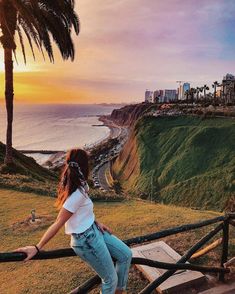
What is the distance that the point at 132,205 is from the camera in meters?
10.4

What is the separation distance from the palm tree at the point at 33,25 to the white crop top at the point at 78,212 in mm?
13692

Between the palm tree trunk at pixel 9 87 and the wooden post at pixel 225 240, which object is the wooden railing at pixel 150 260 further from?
the palm tree trunk at pixel 9 87

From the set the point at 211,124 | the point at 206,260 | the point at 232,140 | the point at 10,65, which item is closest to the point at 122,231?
the point at 206,260

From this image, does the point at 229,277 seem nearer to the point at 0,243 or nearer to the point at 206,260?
the point at 206,260

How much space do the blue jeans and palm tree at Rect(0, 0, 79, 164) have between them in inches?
546

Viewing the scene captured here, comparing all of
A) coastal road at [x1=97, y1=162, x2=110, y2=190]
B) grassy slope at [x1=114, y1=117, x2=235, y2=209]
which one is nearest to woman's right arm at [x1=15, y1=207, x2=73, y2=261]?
grassy slope at [x1=114, y1=117, x2=235, y2=209]

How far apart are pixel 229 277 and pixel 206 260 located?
0.93 m

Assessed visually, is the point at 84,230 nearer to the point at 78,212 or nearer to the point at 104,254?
the point at 78,212

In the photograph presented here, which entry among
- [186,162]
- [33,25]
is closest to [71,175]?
[33,25]

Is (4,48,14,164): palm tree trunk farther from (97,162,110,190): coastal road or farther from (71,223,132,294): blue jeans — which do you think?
(97,162,110,190): coastal road

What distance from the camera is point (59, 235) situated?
24.9 ft

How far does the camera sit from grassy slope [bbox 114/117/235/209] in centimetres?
3692

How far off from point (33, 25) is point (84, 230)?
14.4 m

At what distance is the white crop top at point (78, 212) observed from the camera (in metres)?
3.04
